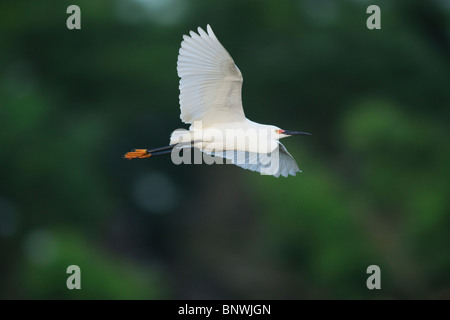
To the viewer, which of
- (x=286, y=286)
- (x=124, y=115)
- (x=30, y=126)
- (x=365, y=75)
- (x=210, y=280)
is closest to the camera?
(x=286, y=286)

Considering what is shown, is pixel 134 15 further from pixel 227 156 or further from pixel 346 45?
pixel 227 156

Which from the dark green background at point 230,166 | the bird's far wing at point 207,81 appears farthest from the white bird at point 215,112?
the dark green background at point 230,166

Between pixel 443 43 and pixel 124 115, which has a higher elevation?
pixel 443 43

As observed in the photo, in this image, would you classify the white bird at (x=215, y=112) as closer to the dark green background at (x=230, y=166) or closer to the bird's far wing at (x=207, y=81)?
the bird's far wing at (x=207, y=81)

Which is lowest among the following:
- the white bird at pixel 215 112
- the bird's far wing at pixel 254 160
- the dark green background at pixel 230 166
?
the bird's far wing at pixel 254 160

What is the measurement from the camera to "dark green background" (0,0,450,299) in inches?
295

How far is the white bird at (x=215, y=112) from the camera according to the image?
3.40 meters

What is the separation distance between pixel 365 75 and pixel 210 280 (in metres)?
3.96

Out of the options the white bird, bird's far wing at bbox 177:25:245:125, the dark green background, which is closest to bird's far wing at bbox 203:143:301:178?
the white bird

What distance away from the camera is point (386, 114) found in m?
8.76

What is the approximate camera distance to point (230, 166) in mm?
10273

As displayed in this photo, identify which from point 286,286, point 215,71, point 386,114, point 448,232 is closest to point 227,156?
point 215,71

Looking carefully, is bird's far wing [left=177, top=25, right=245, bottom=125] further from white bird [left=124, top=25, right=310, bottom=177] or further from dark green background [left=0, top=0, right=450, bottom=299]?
dark green background [left=0, top=0, right=450, bottom=299]
